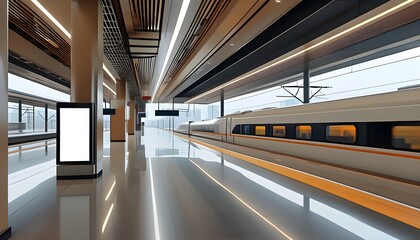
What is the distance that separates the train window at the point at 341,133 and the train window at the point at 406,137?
3.49 ft

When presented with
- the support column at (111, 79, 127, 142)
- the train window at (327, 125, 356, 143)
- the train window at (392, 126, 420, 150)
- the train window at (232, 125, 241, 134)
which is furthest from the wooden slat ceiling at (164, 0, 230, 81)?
the train window at (392, 126, 420, 150)

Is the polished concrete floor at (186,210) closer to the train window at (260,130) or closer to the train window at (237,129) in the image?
the train window at (260,130)

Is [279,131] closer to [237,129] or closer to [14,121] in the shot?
[237,129]

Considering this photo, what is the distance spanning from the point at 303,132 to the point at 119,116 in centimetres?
1297

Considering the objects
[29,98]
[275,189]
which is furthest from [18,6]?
[29,98]

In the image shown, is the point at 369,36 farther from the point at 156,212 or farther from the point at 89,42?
the point at 156,212

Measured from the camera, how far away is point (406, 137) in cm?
458

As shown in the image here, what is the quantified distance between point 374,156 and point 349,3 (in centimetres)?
397

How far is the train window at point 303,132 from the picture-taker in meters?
7.67

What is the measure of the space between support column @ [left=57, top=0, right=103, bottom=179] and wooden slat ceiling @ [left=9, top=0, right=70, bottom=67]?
1.99 m

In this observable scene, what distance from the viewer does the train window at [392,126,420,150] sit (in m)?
4.39

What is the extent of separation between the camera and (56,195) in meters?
4.65

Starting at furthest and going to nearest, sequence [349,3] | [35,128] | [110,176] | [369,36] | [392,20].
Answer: [35,128] → [369,36] → [392,20] → [349,3] → [110,176]

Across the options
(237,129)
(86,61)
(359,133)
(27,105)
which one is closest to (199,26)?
(86,61)
